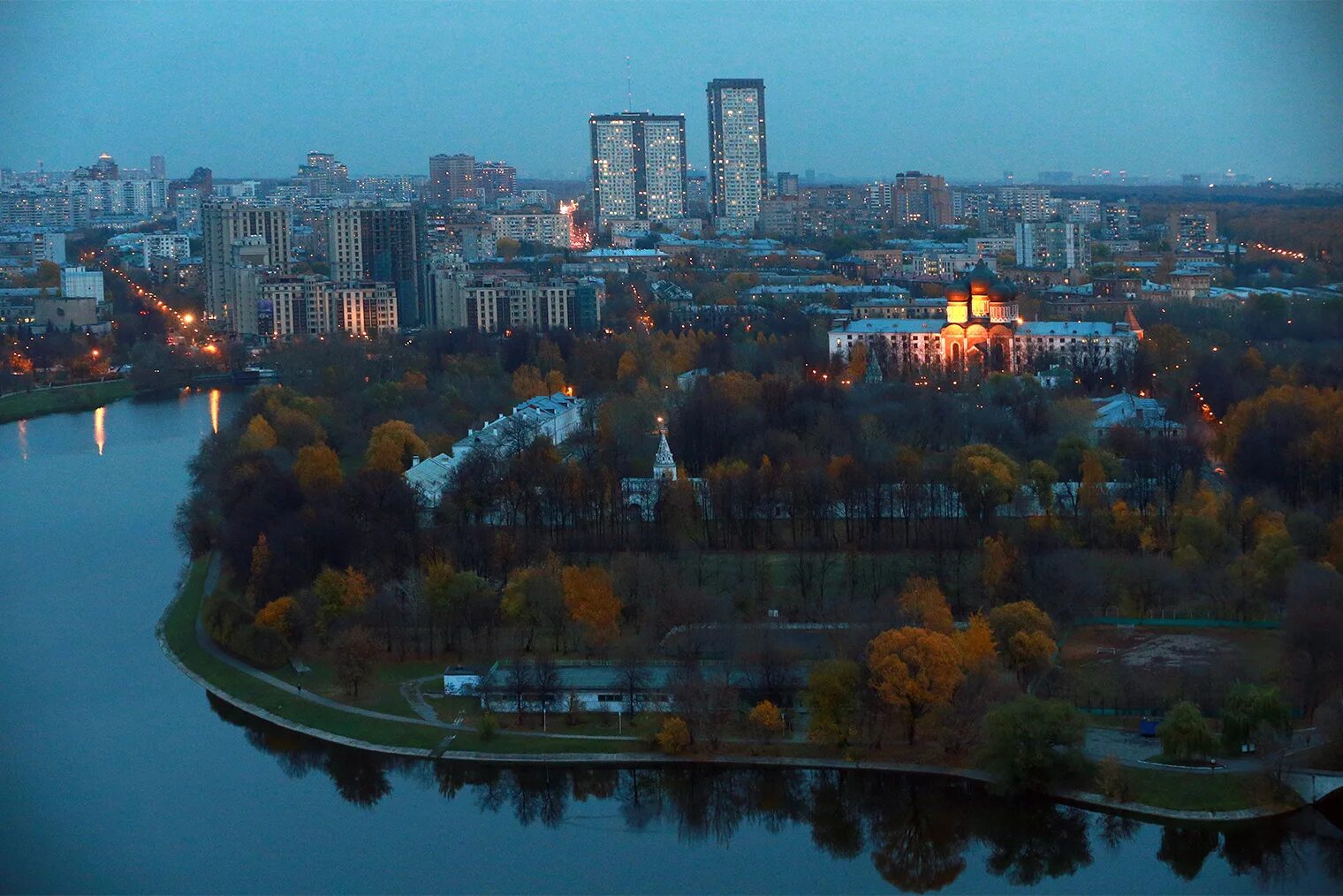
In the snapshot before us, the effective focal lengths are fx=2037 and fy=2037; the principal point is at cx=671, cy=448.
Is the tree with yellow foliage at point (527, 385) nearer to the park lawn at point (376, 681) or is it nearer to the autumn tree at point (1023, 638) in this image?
the park lawn at point (376, 681)

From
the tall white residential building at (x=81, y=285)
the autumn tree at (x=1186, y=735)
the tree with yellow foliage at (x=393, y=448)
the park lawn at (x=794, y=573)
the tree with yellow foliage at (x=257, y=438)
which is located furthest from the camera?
the tall white residential building at (x=81, y=285)

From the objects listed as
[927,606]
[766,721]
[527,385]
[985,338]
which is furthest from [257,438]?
[985,338]

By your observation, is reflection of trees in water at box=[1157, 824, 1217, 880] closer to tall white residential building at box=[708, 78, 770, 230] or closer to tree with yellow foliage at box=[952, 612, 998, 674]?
tree with yellow foliage at box=[952, 612, 998, 674]

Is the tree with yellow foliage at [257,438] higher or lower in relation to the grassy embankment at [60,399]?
higher

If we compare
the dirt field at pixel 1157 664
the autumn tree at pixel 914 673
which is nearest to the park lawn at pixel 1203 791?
the dirt field at pixel 1157 664

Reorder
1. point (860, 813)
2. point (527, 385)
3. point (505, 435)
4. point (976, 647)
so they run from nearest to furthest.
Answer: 1. point (860, 813)
2. point (976, 647)
3. point (505, 435)
4. point (527, 385)

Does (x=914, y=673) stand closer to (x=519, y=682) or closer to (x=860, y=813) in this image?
(x=860, y=813)

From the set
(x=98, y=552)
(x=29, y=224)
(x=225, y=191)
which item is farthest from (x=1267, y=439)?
(x=225, y=191)
